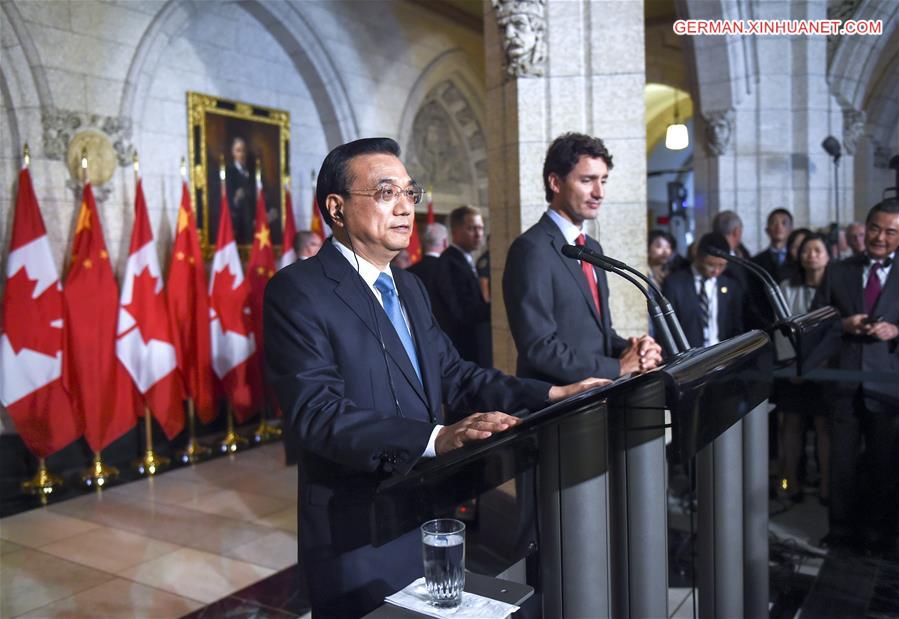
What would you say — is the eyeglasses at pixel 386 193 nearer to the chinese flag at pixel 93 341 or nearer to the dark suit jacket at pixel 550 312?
the dark suit jacket at pixel 550 312

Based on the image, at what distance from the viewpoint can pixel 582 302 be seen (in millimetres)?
2486

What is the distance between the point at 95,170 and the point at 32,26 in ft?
3.41

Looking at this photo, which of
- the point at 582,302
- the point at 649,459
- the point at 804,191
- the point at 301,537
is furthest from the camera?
the point at 804,191

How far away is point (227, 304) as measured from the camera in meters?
6.05

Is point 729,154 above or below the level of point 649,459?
above

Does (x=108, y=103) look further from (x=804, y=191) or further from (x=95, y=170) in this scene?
(x=804, y=191)

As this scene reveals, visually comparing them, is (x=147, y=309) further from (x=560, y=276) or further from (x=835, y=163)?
(x=835, y=163)

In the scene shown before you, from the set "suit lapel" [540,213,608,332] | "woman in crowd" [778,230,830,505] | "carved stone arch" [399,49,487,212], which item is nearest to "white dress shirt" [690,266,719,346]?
"woman in crowd" [778,230,830,505]

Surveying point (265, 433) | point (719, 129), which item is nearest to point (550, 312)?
point (265, 433)

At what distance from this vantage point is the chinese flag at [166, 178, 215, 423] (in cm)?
584

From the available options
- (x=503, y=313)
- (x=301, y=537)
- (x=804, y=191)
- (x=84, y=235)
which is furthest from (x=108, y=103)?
(x=804, y=191)

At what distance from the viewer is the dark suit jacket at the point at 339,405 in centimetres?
145

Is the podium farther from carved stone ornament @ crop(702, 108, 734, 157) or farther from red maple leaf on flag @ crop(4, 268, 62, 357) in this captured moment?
carved stone ornament @ crop(702, 108, 734, 157)

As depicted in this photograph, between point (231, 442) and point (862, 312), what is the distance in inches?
179
